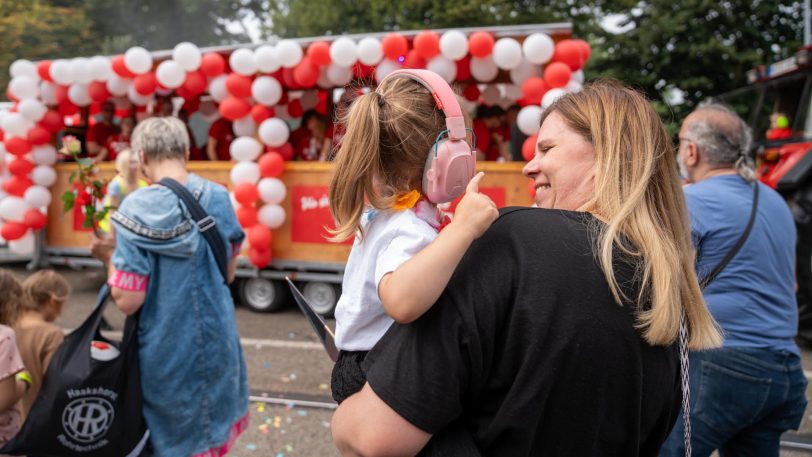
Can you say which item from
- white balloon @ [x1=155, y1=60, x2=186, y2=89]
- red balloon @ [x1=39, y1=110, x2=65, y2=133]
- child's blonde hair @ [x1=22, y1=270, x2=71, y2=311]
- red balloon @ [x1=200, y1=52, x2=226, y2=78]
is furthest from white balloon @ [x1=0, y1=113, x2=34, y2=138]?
child's blonde hair @ [x1=22, y1=270, x2=71, y2=311]

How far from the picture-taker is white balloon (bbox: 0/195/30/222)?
8.65 meters

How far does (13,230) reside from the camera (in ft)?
28.3

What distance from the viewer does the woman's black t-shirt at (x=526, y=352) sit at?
1075mm

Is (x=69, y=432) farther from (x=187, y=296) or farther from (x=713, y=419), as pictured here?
(x=713, y=419)

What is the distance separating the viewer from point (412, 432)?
1.10 meters

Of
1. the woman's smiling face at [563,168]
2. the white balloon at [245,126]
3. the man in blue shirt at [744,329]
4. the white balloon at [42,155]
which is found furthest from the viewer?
the white balloon at [42,155]

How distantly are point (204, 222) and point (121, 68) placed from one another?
600 cm

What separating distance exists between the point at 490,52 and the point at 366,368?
5.92 m

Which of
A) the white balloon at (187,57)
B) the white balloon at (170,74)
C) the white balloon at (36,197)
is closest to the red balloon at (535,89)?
the white balloon at (187,57)

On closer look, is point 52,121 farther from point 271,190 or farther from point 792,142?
point 792,142

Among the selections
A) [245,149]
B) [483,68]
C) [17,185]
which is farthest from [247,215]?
[17,185]

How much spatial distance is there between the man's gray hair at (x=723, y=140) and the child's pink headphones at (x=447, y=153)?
1.71 m

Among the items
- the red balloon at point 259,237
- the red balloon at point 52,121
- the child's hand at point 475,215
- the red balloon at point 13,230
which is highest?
the child's hand at point 475,215

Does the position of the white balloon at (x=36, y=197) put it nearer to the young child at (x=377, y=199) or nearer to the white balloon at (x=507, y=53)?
the white balloon at (x=507, y=53)
